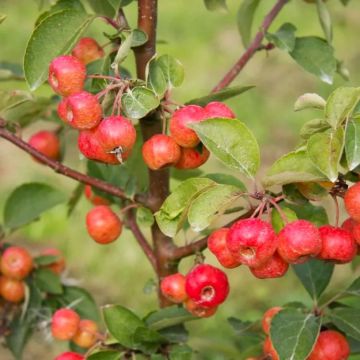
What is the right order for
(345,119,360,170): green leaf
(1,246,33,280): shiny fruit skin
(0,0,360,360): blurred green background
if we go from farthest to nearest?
1. (0,0,360,360): blurred green background
2. (1,246,33,280): shiny fruit skin
3. (345,119,360,170): green leaf

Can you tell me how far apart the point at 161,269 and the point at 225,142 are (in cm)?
42

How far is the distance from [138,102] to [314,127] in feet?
0.78

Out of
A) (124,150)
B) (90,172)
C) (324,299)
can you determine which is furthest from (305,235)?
(90,172)

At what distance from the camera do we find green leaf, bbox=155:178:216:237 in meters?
1.05

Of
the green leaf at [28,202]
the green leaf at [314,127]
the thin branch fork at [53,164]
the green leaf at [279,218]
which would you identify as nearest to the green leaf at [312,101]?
the green leaf at [314,127]

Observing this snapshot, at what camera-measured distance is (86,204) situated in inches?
140

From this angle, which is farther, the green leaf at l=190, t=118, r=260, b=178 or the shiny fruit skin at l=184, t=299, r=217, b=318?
the shiny fruit skin at l=184, t=299, r=217, b=318

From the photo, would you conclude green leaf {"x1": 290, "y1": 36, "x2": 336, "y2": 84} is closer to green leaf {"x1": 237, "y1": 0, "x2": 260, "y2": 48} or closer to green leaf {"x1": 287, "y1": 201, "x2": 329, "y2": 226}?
green leaf {"x1": 237, "y1": 0, "x2": 260, "y2": 48}

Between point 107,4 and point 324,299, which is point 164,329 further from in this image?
point 107,4

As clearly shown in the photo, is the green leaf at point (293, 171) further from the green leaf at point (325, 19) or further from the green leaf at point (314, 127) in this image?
the green leaf at point (325, 19)

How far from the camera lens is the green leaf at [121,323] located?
126 centimetres

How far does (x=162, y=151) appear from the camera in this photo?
1.08m

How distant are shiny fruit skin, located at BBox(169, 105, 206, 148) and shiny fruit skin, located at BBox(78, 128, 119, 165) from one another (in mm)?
92

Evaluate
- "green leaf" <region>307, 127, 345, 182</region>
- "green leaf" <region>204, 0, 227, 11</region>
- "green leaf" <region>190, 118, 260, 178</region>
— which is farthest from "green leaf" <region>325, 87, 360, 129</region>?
"green leaf" <region>204, 0, 227, 11</region>
